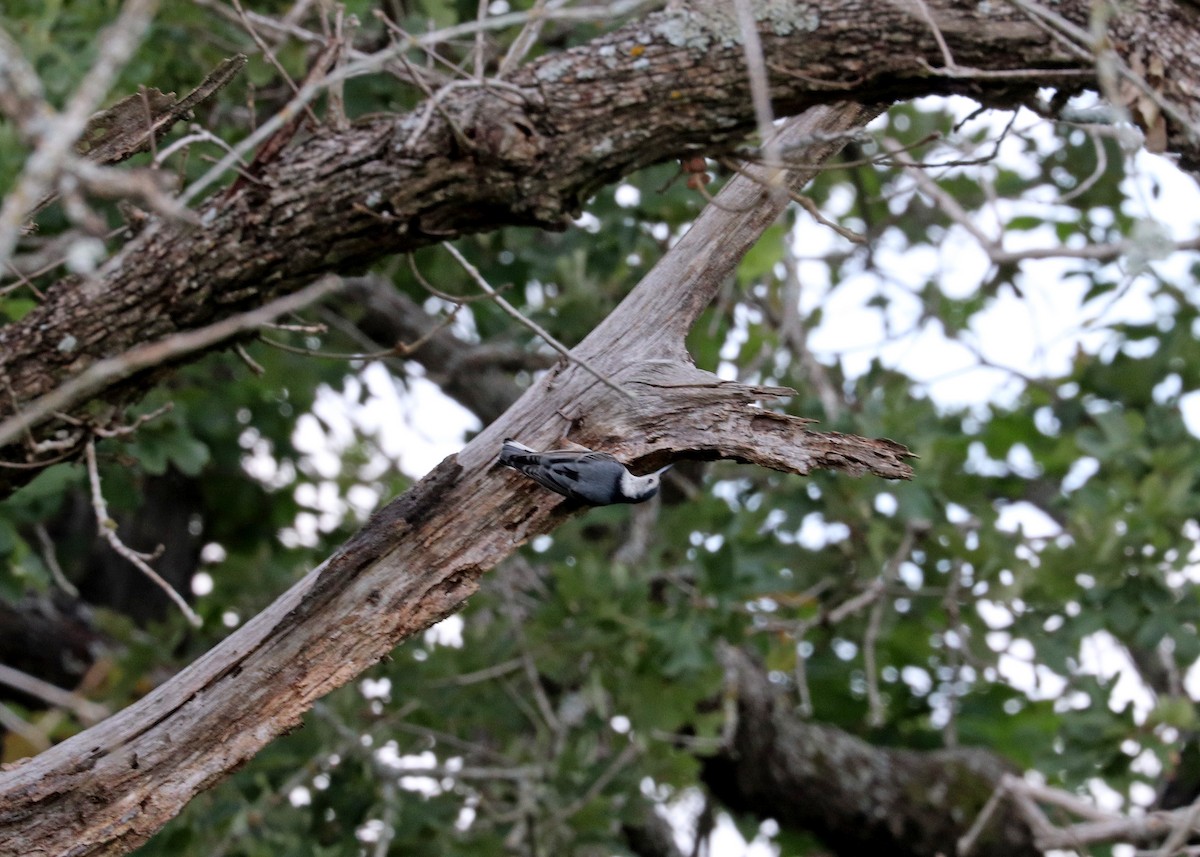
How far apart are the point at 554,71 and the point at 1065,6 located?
0.76 meters

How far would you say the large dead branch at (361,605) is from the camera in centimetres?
166

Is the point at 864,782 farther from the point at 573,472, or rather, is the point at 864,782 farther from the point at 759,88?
the point at 759,88

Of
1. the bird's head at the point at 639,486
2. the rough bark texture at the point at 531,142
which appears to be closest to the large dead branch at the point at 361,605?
the bird's head at the point at 639,486

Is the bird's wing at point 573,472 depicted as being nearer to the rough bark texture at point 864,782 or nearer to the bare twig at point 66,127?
the bare twig at point 66,127

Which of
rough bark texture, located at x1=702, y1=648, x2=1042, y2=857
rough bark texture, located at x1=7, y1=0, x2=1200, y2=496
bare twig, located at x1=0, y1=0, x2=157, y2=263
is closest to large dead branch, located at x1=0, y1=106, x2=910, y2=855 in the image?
rough bark texture, located at x1=7, y1=0, x2=1200, y2=496

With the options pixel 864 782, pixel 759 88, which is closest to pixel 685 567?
pixel 864 782

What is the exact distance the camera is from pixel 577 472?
165 centimetres

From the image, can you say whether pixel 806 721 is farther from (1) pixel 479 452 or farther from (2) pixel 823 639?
(1) pixel 479 452

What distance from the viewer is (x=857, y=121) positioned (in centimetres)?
196

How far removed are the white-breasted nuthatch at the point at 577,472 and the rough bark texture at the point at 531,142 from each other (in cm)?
45

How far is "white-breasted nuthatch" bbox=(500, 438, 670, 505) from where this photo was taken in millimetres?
1649

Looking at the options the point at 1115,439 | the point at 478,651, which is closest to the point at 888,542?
the point at 1115,439

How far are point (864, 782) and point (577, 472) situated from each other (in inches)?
103

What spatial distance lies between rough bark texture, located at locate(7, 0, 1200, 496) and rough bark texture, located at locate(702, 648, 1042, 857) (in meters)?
2.21
